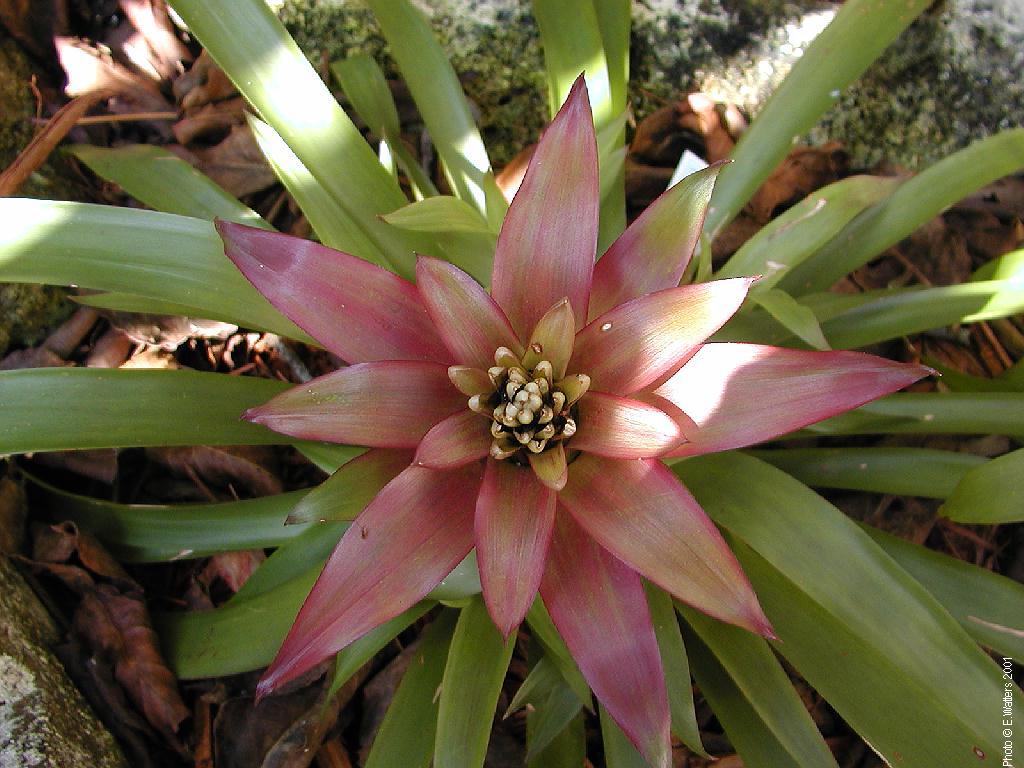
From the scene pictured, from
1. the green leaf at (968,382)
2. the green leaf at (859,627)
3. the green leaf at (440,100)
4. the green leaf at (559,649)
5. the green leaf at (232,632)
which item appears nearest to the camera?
the green leaf at (859,627)

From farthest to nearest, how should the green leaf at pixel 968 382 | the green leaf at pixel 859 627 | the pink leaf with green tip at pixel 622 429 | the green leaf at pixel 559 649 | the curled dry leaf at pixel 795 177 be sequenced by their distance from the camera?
the curled dry leaf at pixel 795 177
the green leaf at pixel 968 382
the green leaf at pixel 559 649
the green leaf at pixel 859 627
the pink leaf with green tip at pixel 622 429

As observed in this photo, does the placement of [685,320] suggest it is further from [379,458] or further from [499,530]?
[379,458]

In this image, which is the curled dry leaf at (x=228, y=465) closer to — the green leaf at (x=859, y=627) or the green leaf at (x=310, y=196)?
the green leaf at (x=310, y=196)

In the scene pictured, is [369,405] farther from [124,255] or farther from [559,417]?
[124,255]


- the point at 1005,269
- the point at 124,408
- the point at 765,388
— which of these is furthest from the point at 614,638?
the point at 1005,269

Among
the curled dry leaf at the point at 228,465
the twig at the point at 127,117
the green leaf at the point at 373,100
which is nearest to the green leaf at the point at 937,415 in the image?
the green leaf at the point at 373,100

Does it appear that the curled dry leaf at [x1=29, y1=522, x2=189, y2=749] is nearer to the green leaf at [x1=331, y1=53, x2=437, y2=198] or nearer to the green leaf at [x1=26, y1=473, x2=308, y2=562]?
the green leaf at [x1=26, y1=473, x2=308, y2=562]
